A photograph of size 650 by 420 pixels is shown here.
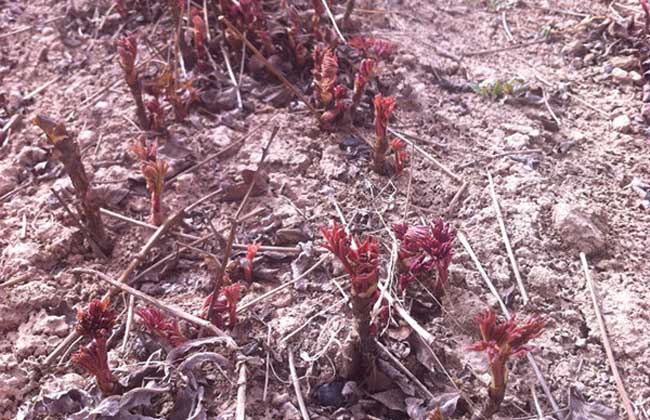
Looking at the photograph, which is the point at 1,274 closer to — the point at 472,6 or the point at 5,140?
the point at 5,140

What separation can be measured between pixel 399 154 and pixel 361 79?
460mm

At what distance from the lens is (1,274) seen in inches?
91.0

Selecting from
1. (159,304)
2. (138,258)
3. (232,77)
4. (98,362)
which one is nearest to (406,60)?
(232,77)

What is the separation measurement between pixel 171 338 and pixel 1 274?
0.86 meters

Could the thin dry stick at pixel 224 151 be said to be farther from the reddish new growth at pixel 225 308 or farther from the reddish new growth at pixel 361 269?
the reddish new growth at pixel 361 269

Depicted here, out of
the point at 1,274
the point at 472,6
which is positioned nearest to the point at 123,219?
the point at 1,274

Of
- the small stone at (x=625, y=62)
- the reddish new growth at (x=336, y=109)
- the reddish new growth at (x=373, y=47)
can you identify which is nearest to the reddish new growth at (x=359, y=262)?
the reddish new growth at (x=336, y=109)

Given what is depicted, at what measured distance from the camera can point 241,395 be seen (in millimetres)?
1889

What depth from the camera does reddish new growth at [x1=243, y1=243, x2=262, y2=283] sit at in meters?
2.22

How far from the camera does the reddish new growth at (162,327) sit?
1959mm

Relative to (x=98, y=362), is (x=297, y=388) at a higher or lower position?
lower

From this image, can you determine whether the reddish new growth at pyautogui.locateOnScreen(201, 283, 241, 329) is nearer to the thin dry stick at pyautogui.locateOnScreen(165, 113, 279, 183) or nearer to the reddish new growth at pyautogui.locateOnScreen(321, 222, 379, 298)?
the reddish new growth at pyautogui.locateOnScreen(321, 222, 379, 298)

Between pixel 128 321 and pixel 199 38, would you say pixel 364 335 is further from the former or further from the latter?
pixel 199 38

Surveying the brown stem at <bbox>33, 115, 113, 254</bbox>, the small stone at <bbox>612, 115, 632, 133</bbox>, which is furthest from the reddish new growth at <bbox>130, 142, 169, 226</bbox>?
the small stone at <bbox>612, 115, 632, 133</bbox>
